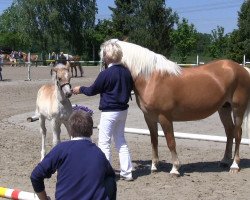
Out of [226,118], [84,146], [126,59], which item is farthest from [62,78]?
[84,146]

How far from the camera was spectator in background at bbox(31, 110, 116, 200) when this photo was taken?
3350mm

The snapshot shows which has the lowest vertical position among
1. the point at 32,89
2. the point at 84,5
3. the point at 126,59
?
the point at 32,89

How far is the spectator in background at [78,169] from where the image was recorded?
3.35 metres

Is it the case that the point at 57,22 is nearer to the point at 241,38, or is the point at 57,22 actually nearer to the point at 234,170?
the point at 241,38

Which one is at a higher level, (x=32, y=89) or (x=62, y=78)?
(x=62, y=78)

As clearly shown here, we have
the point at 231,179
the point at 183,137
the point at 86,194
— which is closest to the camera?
the point at 86,194

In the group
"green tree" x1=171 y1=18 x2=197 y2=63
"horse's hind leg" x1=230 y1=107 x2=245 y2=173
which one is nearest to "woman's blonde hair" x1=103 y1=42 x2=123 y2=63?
"horse's hind leg" x1=230 y1=107 x2=245 y2=173

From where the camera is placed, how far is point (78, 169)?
3350 millimetres

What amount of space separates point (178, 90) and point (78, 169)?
373 cm

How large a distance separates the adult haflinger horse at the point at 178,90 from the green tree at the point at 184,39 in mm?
47215

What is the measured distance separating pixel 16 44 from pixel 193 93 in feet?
314

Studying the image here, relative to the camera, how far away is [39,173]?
3.37m

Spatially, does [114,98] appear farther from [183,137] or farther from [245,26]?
[245,26]

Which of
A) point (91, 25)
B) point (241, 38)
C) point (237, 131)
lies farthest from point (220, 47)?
point (237, 131)
